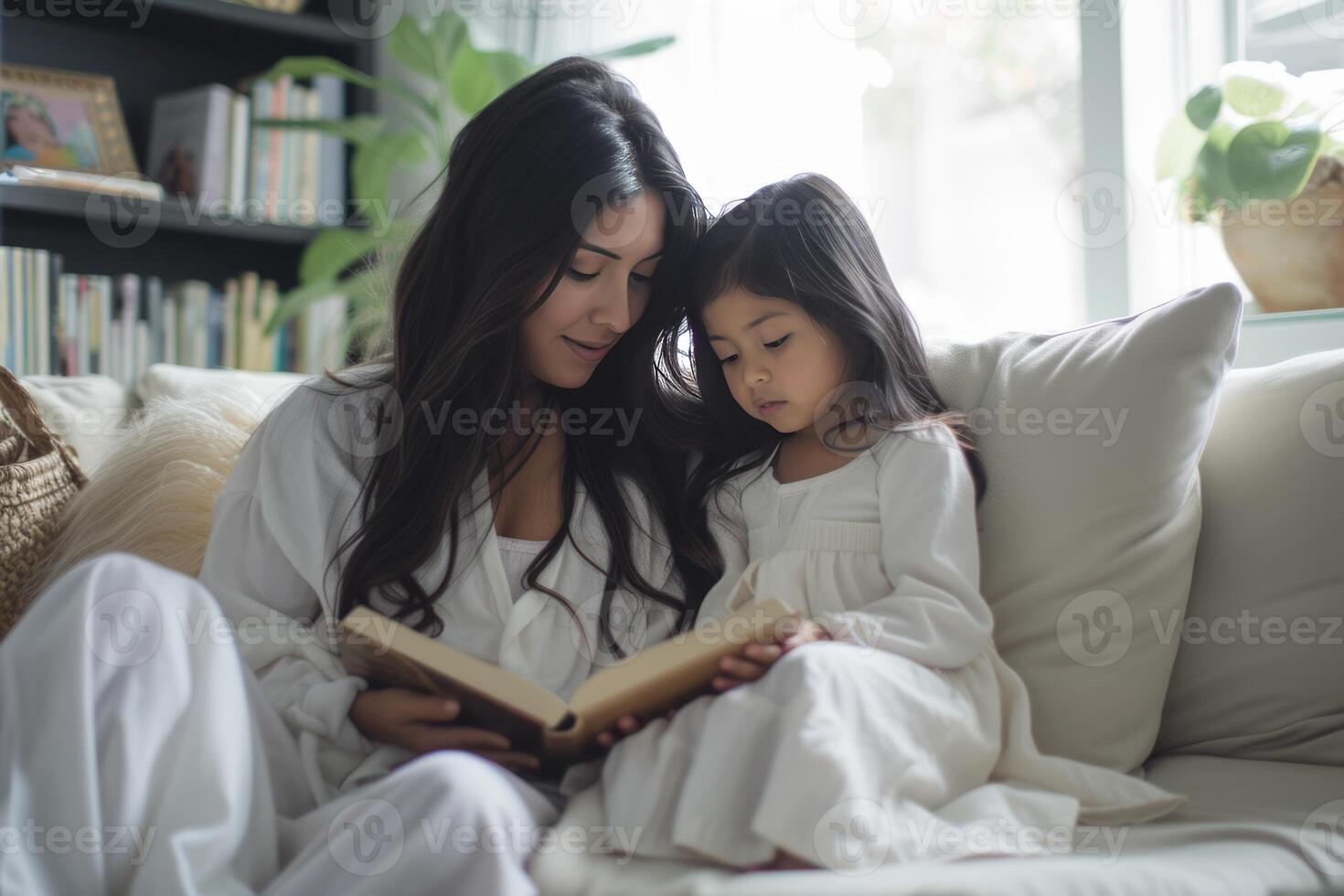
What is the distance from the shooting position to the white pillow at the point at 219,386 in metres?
1.63

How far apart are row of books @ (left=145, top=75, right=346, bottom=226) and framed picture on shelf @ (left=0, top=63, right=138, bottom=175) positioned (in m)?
0.11

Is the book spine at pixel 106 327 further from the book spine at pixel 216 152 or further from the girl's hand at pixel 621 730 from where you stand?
the girl's hand at pixel 621 730

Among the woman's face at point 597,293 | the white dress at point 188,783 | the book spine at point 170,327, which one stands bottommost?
the white dress at point 188,783

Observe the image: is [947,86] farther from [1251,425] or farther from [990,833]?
[990,833]

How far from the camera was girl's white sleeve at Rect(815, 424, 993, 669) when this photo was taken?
104 centimetres

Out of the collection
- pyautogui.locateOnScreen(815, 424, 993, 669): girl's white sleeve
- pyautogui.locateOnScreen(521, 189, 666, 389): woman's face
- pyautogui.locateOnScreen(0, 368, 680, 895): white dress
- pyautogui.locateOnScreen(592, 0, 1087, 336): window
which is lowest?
pyautogui.locateOnScreen(0, 368, 680, 895): white dress

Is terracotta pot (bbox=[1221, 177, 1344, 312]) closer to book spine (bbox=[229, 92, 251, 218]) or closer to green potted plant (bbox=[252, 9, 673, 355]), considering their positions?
green potted plant (bbox=[252, 9, 673, 355])

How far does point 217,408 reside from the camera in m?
1.56

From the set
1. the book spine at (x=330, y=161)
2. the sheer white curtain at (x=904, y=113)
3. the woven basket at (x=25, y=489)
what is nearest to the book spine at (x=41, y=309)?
the book spine at (x=330, y=161)

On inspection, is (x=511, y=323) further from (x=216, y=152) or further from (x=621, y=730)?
(x=216, y=152)

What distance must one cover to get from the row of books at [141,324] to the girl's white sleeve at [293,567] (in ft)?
4.08

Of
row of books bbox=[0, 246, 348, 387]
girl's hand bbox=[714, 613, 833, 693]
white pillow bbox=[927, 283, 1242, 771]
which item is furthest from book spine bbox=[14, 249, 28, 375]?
white pillow bbox=[927, 283, 1242, 771]

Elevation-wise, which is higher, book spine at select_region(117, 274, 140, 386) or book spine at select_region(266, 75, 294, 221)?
book spine at select_region(266, 75, 294, 221)

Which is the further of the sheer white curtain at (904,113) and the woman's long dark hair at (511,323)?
the sheer white curtain at (904,113)
